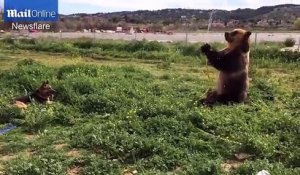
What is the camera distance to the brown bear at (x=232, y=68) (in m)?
10.0

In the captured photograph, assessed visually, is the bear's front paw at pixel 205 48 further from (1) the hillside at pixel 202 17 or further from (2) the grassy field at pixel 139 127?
(1) the hillside at pixel 202 17

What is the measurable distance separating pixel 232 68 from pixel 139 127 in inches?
114

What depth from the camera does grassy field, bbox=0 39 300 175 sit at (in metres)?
6.59

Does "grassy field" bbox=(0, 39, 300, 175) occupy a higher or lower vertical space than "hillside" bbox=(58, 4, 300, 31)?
lower

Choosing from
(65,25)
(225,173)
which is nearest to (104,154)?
(225,173)

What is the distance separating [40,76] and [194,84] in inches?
137

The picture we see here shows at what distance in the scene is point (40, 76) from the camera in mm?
12547

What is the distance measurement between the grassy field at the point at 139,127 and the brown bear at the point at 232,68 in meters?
0.37

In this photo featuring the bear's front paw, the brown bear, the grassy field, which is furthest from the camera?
the brown bear

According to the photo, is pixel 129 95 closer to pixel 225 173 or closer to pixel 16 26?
pixel 225 173

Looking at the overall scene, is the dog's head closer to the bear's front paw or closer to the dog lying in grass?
the dog lying in grass

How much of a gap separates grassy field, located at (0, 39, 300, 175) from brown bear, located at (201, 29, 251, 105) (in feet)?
1.21

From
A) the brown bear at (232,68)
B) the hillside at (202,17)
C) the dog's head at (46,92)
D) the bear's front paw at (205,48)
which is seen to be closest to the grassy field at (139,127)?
the dog's head at (46,92)

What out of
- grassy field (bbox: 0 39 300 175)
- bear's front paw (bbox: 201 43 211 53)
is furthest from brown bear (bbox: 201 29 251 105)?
grassy field (bbox: 0 39 300 175)
